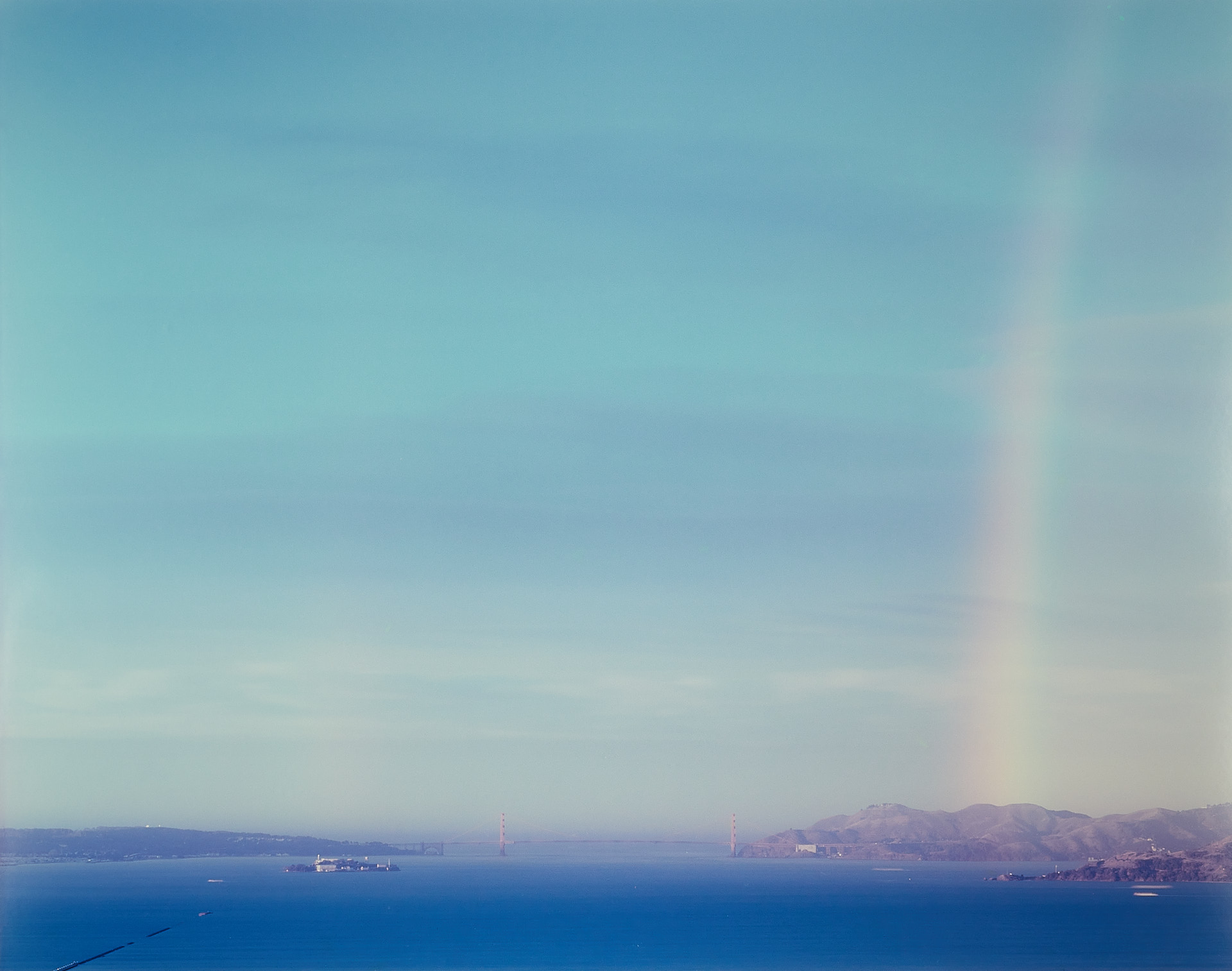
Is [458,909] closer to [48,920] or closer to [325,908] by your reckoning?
[325,908]

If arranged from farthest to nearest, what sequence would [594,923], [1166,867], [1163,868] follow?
[1163,868] < [1166,867] < [594,923]

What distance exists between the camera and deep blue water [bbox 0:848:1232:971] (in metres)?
38.1

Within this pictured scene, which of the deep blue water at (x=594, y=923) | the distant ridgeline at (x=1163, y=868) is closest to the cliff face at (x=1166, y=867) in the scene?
the distant ridgeline at (x=1163, y=868)

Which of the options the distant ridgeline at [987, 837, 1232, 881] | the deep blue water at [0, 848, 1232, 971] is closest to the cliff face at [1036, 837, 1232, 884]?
the distant ridgeline at [987, 837, 1232, 881]

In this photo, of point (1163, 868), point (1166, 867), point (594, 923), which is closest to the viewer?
point (594, 923)

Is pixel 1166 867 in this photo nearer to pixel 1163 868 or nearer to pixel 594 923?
pixel 1163 868

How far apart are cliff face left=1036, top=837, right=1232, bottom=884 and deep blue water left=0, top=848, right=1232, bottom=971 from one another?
0.70m

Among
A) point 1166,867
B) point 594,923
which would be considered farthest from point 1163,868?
point 594,923

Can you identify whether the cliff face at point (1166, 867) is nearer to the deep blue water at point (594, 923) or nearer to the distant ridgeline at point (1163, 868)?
the distant ridgeline at point (1163, 868)

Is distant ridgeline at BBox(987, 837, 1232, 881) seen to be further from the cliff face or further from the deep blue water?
the deep blue water

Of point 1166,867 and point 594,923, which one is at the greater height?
point 1166,867

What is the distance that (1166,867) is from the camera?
2255 inches

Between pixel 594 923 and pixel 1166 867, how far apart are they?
29.0 metres

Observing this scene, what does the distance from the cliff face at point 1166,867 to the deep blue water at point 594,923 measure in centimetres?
70
